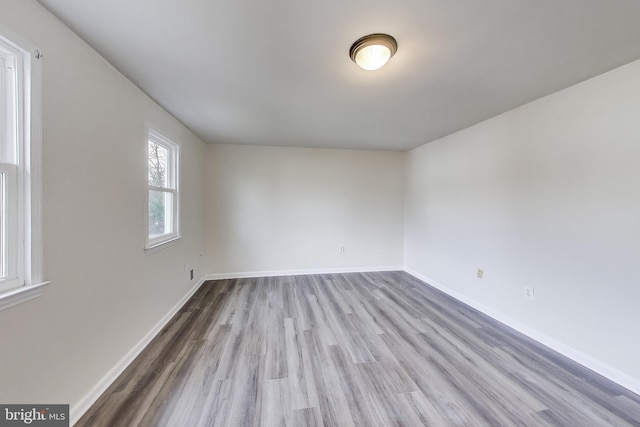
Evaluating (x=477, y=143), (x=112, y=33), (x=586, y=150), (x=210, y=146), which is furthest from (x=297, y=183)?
(x=586, y=150)

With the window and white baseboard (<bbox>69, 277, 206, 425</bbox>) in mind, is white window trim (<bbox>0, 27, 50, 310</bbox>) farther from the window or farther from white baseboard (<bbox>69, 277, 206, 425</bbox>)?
the window

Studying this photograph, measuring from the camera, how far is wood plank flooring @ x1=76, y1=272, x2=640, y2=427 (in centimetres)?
145

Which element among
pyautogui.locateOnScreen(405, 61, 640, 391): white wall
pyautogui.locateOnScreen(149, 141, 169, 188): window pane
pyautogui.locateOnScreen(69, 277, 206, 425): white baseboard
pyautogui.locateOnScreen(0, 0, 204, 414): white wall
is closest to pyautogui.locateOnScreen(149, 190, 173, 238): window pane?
pyautogui.locateOnScreen(149, 141, 169, 188): window pane

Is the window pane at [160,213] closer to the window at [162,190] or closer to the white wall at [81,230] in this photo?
the window at [162,190]

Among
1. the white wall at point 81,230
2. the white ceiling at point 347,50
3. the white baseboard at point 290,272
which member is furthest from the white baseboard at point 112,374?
the white ceiling at point 347,50

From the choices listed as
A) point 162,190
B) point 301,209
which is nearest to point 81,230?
point 162,190

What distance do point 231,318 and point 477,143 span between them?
356 cm

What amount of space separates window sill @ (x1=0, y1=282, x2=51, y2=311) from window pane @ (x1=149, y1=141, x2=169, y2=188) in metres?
1.43

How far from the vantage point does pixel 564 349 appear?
2062 millimetres

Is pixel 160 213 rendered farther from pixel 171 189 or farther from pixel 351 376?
pixel 351 376

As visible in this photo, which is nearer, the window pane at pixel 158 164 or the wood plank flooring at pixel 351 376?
the wood plank flooring at pixel 351 376

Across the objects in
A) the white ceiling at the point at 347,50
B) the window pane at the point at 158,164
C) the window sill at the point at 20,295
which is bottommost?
the window sill at the point at 20,295

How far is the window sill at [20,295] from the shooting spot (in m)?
1.03

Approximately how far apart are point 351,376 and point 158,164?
277 centimetres
